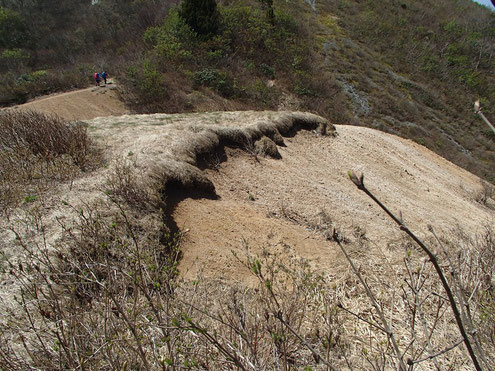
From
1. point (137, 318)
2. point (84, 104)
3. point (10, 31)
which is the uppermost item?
point (137, 318)

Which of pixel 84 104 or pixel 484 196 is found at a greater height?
pixel 484 196

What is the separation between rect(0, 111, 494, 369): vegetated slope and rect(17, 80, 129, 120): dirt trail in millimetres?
7505

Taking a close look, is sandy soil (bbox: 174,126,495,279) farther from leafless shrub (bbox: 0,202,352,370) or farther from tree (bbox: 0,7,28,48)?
tree (bbox: 0,7,28,48)

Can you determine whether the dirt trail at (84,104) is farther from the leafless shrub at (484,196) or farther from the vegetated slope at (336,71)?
the leafless shrub at (484,196)

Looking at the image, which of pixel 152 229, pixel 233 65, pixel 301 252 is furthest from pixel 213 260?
pixel 233 65

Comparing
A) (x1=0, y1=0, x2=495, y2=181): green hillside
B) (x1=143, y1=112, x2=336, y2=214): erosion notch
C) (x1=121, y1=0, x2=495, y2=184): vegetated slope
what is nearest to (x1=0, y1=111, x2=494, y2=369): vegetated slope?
(x1=143, y1=112, x2=336, y2=214): erosion notch

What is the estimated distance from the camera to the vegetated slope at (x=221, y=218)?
90.2 inches

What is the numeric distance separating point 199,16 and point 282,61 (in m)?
5.69

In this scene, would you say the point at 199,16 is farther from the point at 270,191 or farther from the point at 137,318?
the point at 137,318

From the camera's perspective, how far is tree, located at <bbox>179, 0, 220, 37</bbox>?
1636 centimetres

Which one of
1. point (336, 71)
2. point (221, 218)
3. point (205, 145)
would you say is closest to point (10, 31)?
point (336, 71)

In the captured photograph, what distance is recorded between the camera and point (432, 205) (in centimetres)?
700

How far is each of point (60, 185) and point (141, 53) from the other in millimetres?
15857

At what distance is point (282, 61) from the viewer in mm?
18547
